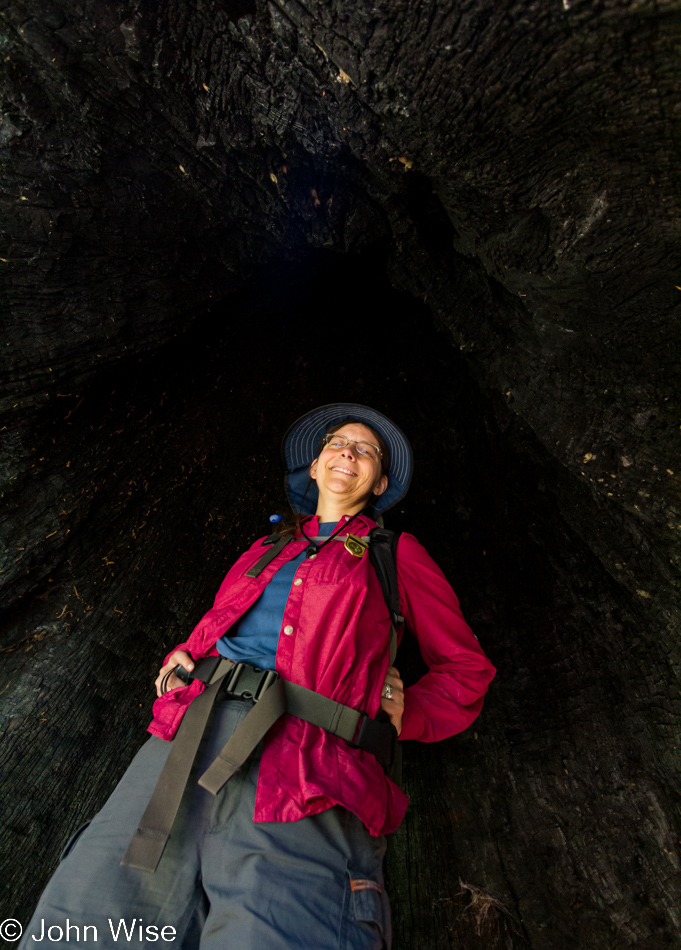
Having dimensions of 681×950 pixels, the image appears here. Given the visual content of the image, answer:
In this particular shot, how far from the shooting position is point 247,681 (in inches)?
77.9

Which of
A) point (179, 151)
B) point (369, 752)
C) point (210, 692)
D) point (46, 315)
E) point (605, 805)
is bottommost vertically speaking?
point (605, 805)

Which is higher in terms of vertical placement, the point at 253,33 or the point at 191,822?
the point at 253,33

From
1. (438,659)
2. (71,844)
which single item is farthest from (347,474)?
(71,844)

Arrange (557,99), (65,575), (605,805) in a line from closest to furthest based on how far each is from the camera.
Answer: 1. (557,99)
2. (605,805)
3. (65,575)

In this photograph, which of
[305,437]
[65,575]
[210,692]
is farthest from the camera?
[305,437]

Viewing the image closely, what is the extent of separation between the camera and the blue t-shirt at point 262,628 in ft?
6.93

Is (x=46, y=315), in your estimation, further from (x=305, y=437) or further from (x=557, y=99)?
(x=557, y=99)

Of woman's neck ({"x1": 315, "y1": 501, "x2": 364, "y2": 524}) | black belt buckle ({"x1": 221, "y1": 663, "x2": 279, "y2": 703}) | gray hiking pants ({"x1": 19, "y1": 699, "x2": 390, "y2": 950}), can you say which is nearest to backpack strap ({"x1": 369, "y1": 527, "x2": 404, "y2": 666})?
woman's neck ({"x1": 315, "y1": 501, "x2": 364, "y2": 524})

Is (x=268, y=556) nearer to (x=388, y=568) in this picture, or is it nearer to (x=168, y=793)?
(x=388, y=568)

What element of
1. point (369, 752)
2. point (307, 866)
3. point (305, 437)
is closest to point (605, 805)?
point (369, 752)

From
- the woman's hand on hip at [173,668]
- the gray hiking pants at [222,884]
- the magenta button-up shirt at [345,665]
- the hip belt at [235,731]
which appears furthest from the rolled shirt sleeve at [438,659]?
the woman's hand on hip at [173,668]

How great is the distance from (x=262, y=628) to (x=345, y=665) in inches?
16.4

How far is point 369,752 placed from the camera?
189cm

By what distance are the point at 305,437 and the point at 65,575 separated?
148 cm
